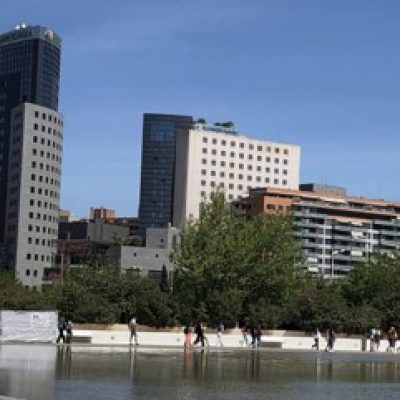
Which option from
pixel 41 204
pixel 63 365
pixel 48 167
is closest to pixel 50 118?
pixel 48 167

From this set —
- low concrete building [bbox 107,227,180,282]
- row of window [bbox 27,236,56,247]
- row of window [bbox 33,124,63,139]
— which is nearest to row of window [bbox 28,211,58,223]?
row of window [bbox 27,236,56,247]

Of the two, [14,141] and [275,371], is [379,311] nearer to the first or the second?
[275,371]

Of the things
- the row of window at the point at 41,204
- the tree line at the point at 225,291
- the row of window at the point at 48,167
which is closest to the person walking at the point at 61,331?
the tree line at the point at 225,291

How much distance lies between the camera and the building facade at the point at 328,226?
616 feet

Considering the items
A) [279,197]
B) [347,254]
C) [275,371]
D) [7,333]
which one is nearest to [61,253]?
[279,197]

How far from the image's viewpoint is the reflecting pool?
22.0 metres

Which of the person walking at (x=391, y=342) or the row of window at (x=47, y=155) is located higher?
the row of window at (x=47, y=155)

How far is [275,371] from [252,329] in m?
26.8

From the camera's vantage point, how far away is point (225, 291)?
68375 millimetres

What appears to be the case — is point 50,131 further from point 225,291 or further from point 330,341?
point 330,341

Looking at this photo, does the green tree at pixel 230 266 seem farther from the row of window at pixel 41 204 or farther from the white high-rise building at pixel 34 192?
the row of window at pixel 41 204

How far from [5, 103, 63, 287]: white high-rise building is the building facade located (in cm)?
3864

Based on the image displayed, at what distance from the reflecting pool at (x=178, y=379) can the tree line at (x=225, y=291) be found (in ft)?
70.5

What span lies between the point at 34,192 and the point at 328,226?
61.7 m
